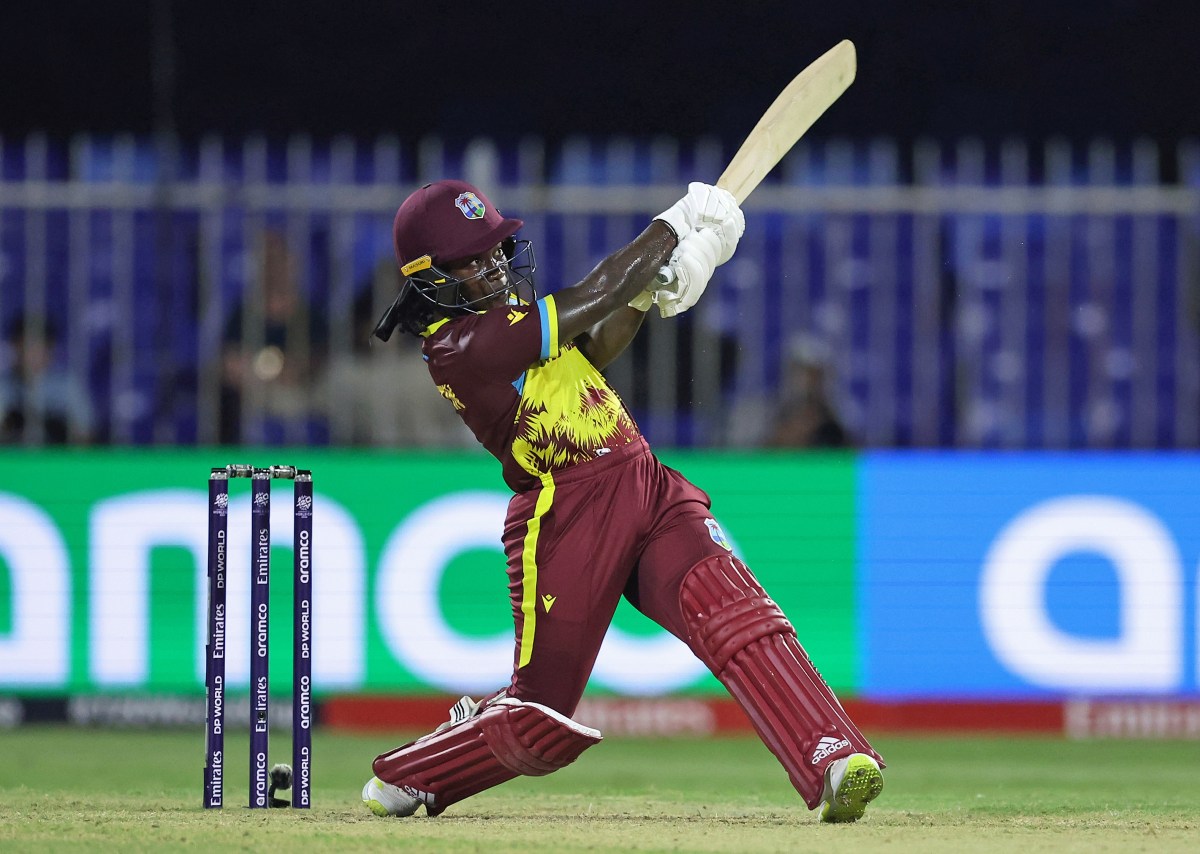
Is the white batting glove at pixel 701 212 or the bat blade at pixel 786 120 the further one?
the bat blade at pixel 786 120

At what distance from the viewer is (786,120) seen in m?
5.59

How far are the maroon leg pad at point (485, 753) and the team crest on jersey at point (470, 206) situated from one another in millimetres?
1363

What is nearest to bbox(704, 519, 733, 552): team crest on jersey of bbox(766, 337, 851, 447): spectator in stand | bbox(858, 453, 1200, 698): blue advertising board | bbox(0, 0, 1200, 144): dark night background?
bbox(858, 453, 1200, 698): blue advertising board

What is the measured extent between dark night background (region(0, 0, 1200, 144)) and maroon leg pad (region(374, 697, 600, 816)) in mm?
8382

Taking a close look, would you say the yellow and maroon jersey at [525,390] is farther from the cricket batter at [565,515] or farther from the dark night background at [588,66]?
the dark night background at [588,66]

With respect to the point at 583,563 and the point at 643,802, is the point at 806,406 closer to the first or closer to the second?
the point at 643,802

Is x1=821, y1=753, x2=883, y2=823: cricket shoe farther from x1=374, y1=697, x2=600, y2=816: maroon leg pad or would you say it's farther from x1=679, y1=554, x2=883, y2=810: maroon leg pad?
x1=374, y1=697, x2=600, y2=816: maroon leg pad

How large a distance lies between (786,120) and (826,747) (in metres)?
1.96

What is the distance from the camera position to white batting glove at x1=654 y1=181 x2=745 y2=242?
201 inches

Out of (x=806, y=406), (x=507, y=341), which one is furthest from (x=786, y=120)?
A: (x=806, y=406)

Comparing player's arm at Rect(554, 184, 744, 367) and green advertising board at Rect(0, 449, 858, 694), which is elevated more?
player's arm at Rect(554, 184, 744, 367)

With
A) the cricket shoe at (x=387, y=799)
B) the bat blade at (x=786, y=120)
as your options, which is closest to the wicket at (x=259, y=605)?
the cricket shoe at (x=387, y=799)

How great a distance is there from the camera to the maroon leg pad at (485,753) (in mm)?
5020

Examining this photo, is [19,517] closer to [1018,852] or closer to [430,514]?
[430,514]
